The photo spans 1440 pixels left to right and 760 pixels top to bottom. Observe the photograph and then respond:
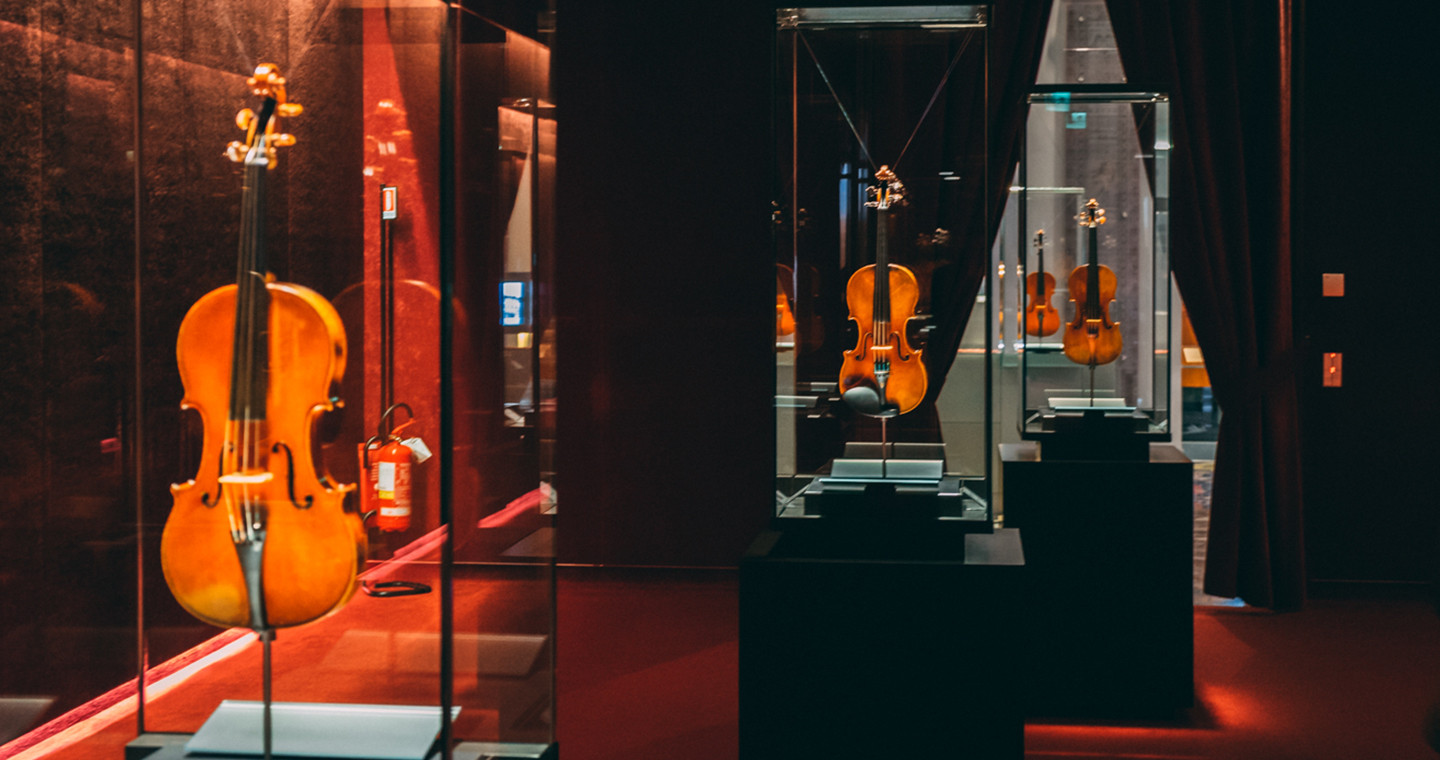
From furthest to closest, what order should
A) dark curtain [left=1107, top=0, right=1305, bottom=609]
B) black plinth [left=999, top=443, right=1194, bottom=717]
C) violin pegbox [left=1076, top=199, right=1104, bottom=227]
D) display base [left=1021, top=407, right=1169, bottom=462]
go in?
dark curtain [left=1107, top=0, right=1305, bottom=609]
violin pegbox [left=1076, top=199, right=1104, bottom=227]
display base [left=1021, top=407, right=1169, bottom=462]
black plinth [left=999, top=443, right=1194, bottom=717]

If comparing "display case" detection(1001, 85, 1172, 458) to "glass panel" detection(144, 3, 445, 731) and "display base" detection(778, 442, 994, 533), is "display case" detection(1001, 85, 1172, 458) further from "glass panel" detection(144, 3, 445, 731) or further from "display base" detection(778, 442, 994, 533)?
"glass panel" detection(144, 3, 445, 731)

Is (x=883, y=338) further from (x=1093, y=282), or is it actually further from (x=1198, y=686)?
(x=1198, y=686)

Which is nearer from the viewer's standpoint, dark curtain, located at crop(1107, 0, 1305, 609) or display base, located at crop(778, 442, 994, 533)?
display base, located at crop(778, 442, 994, 533)

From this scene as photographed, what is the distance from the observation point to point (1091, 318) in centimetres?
400

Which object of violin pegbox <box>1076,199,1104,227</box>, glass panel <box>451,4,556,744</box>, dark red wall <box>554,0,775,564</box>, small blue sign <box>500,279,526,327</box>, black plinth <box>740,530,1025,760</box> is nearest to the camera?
glass panel <box>451,4,556,744</box>

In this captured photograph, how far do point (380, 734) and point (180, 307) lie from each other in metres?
0.68

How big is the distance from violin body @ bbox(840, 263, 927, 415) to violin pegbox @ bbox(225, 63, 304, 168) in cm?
144

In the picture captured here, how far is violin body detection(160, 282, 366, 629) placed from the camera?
56.0 inches

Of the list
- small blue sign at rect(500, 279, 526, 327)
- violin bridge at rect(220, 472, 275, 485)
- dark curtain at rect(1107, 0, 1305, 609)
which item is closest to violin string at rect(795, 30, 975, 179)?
small blue sign at rect(500, 279, 526, 327)

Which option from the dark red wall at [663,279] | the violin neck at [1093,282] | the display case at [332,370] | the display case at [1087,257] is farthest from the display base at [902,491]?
the dark red wall at [663,279]

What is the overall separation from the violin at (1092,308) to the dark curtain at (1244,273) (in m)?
0.78

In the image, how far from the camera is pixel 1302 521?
15.4 ft

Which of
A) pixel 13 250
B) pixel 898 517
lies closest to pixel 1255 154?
pixel 898 517

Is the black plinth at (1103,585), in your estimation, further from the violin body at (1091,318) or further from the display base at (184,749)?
the display base at (184,749)
